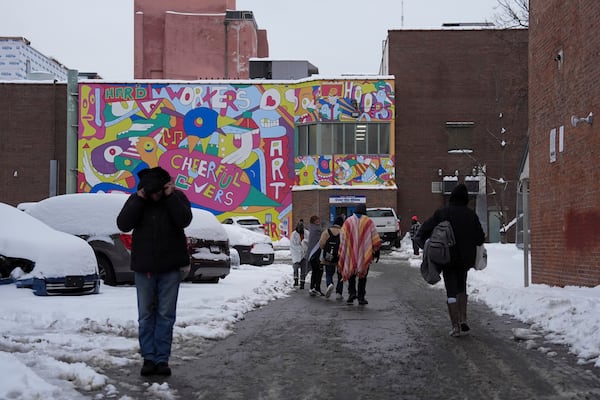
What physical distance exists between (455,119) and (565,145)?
1277 inches

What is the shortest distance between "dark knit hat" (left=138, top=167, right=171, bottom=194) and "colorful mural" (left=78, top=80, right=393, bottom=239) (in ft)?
128

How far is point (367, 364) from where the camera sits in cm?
731

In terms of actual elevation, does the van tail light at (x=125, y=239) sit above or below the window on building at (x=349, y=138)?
below

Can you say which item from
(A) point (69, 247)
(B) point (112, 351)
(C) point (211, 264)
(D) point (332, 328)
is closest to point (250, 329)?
(D) point (332, 328)

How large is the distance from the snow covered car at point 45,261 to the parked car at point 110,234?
5.99 feet

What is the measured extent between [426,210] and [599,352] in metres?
38.7

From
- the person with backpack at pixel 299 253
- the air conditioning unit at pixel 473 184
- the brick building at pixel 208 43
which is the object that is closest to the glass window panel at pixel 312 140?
the air conditioning unit at pixel 473 184

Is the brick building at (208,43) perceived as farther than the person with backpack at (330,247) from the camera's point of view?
Yes

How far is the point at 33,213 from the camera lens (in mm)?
15555

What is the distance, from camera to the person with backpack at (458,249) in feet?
30.7

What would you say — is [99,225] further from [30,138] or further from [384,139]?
[30,138]

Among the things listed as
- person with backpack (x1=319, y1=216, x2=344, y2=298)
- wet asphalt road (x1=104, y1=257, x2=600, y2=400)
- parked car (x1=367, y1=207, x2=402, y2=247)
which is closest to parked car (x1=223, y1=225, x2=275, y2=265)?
person with backpack (x1=319, y1=216, x2=344, y2=298)

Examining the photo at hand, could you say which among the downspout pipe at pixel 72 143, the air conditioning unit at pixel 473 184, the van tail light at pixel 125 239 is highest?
the downspout pipe at pixel 72 143

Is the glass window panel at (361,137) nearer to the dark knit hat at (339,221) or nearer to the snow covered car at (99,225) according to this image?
the dark knit hat at (339,221)
